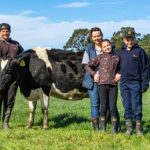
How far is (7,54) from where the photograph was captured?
34.9ft

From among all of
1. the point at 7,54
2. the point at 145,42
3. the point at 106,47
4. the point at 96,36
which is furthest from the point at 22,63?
the point at 145,42

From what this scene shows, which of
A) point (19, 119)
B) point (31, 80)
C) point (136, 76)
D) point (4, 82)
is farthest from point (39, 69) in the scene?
point (136, 76)

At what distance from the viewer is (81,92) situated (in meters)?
11.6

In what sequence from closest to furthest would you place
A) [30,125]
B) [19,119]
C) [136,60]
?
[136,60] → [30,125] → [19,119]

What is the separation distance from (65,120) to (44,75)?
1.59 metres

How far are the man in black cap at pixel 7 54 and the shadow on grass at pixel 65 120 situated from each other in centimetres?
126

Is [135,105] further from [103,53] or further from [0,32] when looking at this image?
[0,32]

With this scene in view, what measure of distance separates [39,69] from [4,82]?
45.1 inches

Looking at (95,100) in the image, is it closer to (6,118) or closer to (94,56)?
(94,56)

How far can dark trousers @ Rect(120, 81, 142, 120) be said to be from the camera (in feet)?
30.0

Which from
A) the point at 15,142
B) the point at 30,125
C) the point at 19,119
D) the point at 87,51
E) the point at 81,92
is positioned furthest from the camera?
the point at 19,119

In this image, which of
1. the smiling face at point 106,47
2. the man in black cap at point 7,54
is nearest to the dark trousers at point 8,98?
the man in black cap at point 7,54

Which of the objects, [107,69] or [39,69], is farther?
[39,69]

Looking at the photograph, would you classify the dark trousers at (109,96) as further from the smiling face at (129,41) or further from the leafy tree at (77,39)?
the leafy tree at (77,39)
